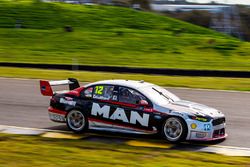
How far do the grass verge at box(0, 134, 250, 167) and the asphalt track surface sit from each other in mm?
1827

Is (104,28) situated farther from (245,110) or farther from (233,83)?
(245,110)

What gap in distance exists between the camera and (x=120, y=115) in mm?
12414

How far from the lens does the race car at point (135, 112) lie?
11.8m

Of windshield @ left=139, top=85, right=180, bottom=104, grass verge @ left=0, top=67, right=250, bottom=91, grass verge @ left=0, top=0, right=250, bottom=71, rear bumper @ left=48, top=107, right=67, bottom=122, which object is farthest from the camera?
grass verge @ left=0, top=0, right=250, bottom=71

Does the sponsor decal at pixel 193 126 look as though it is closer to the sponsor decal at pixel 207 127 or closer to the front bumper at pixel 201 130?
the front bumper at pixel 201 130

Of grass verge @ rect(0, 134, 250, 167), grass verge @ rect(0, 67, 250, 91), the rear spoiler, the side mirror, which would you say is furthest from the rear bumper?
grass verge @ rect(0, 67, 250, 91)

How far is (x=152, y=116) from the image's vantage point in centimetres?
1202

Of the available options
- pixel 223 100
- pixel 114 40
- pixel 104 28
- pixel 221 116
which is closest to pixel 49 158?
pixel 221 116

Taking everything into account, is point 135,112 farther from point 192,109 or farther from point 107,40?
point 107,40

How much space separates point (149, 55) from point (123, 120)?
27102mm

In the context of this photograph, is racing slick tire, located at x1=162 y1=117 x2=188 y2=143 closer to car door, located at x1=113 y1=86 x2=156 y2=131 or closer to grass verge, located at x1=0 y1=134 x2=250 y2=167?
car door, located at x1=113 y1=86 x2=156 y2=131

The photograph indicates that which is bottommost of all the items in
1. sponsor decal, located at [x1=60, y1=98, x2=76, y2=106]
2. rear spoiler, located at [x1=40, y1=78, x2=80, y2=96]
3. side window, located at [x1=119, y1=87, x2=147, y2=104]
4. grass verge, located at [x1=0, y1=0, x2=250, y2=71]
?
sponsor decal, located at [x1=60, y1=98, x2=76, y2=106]

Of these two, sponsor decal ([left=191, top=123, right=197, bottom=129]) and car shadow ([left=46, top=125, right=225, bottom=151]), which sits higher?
sponsor decal ([left=191, top=123, right=197, bottom=129])

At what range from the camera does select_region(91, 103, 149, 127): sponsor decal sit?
1214cm
